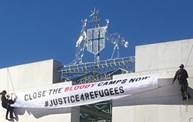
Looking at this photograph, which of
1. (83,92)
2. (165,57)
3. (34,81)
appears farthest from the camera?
(34,81)

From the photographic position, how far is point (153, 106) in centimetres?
2169

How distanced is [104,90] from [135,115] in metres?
1.59

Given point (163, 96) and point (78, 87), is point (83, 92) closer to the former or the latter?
point (78, 87)

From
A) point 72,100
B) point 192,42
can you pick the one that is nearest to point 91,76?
point 72,100

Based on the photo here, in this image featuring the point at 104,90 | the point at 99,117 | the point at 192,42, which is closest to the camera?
the point at 192,42

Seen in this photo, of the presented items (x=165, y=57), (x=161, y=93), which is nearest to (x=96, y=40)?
(x=165, y=57)

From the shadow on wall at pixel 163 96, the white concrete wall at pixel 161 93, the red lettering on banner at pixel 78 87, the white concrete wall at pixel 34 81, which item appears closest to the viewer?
the white concrete wall at pixel 161 93

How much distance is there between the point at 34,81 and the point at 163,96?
5.98m

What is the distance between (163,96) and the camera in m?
21.6

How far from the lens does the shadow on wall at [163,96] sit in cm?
2128

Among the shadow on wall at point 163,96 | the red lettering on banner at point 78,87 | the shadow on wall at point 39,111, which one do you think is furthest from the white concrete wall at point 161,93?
the shadow on wall at point 39,111

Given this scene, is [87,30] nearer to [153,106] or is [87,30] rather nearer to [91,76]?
[91,76]

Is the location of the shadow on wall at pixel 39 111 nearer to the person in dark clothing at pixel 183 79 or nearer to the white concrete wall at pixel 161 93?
the white concrete wall at pixel 161 93

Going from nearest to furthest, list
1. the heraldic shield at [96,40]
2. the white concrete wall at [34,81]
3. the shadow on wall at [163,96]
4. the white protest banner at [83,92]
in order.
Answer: the shadow on wall at [163,96] < the white protest banner at [83,92] < the white concrete wall at [34,81] < the heraldic shield at [96,40]
